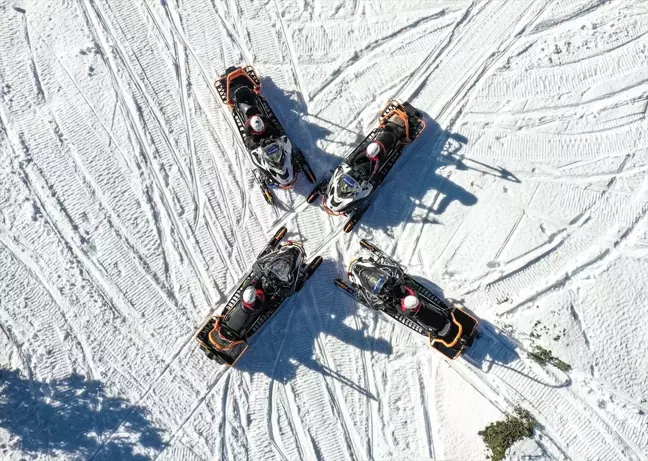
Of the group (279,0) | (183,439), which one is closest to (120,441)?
(183,439)

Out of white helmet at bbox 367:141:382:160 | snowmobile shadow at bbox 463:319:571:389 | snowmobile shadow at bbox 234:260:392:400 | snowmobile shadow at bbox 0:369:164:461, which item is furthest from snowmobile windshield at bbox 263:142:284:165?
snowmobile shadow at bbox 0:369:164:461

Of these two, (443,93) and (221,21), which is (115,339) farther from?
(443,93)

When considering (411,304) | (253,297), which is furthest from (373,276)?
(253,297)

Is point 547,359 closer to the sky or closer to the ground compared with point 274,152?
closer to the sky

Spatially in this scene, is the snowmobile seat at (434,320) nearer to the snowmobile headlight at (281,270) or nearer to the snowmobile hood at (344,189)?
the snowmobile hood at (344,189)

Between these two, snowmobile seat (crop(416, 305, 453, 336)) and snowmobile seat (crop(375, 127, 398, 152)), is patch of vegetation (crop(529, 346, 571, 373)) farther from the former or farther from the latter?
snowmobile seat (crop(375, 127, 398, 152))

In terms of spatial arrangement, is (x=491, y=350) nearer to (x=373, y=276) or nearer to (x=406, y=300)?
(x=406, y=300)
